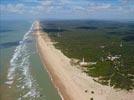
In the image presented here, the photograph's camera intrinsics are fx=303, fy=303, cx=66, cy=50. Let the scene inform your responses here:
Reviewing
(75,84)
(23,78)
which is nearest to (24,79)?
(23,78)

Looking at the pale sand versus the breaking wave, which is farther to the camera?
the breaking wave

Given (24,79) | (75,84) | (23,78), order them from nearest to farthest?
1. (75,84)
2. (24,79)
3. (23,78)

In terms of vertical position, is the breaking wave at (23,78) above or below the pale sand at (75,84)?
below

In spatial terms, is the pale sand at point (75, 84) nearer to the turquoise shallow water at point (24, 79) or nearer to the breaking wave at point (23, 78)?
the turquoise shallow water at point (24, 79)

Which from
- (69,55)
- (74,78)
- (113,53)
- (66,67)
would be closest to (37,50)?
(69,55)

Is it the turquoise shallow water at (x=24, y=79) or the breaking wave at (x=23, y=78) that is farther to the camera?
the breaking wave at (x=23, y=78)

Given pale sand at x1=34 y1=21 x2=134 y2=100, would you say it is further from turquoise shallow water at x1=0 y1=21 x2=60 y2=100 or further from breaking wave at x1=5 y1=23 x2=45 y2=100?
breaking wave at x1=5 y1=23 x2=45 y2=100

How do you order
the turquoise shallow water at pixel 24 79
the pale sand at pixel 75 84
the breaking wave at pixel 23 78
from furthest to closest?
the breaking wave at pixel 23 78 → the turquoise shallow water at pixel 24 79 → the pale sand at pixel 75 84

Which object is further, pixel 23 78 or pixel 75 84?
pixel 23 78

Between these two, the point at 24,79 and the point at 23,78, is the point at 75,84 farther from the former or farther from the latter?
the point at 23,78

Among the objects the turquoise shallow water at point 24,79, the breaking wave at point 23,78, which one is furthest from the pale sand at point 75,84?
the breaking wave at point 23,78

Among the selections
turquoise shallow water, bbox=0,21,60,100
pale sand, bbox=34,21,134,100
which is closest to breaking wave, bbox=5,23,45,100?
turquoise shallow water, bbox=0,21,60,100
